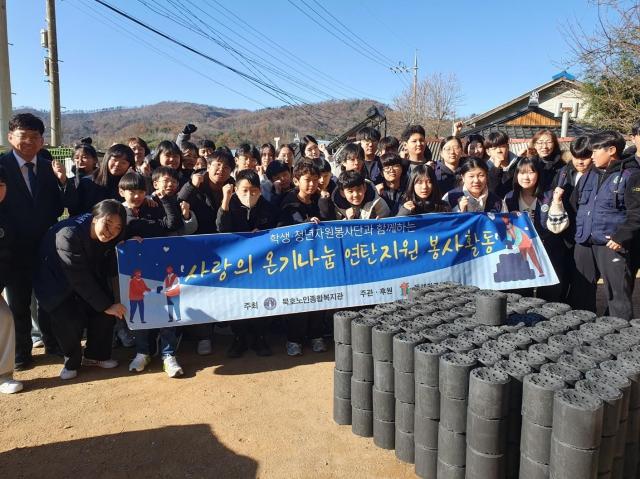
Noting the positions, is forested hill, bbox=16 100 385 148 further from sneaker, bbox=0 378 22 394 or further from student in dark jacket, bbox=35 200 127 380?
sneaker, bbox=0 378 22 394

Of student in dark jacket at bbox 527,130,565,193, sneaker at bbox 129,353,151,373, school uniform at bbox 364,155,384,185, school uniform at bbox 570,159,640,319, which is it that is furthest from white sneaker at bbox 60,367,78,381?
student in dark jacket at bbox 527,130,565,193

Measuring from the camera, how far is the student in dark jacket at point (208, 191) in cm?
464

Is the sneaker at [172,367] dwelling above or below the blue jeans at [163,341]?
below

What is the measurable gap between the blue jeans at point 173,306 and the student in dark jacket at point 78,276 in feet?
1.19

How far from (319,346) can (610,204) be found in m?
3.05

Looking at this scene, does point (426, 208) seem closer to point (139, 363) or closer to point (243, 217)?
point (243, 217)

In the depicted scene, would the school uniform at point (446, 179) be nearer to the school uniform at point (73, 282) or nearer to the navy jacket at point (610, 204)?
the navy jacket at point (610, 204)

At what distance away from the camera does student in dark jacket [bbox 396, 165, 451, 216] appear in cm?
461

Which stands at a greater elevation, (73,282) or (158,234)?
(158,234)

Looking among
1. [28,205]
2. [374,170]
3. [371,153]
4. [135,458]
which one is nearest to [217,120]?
[371,153]

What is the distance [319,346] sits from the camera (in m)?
4.62

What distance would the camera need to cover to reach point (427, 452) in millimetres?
2727

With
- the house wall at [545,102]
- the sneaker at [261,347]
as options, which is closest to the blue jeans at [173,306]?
the sneaker at [261,347]

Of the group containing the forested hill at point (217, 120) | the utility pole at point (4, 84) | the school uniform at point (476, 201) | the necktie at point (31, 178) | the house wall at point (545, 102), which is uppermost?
the forested hill at point (217, 120)
